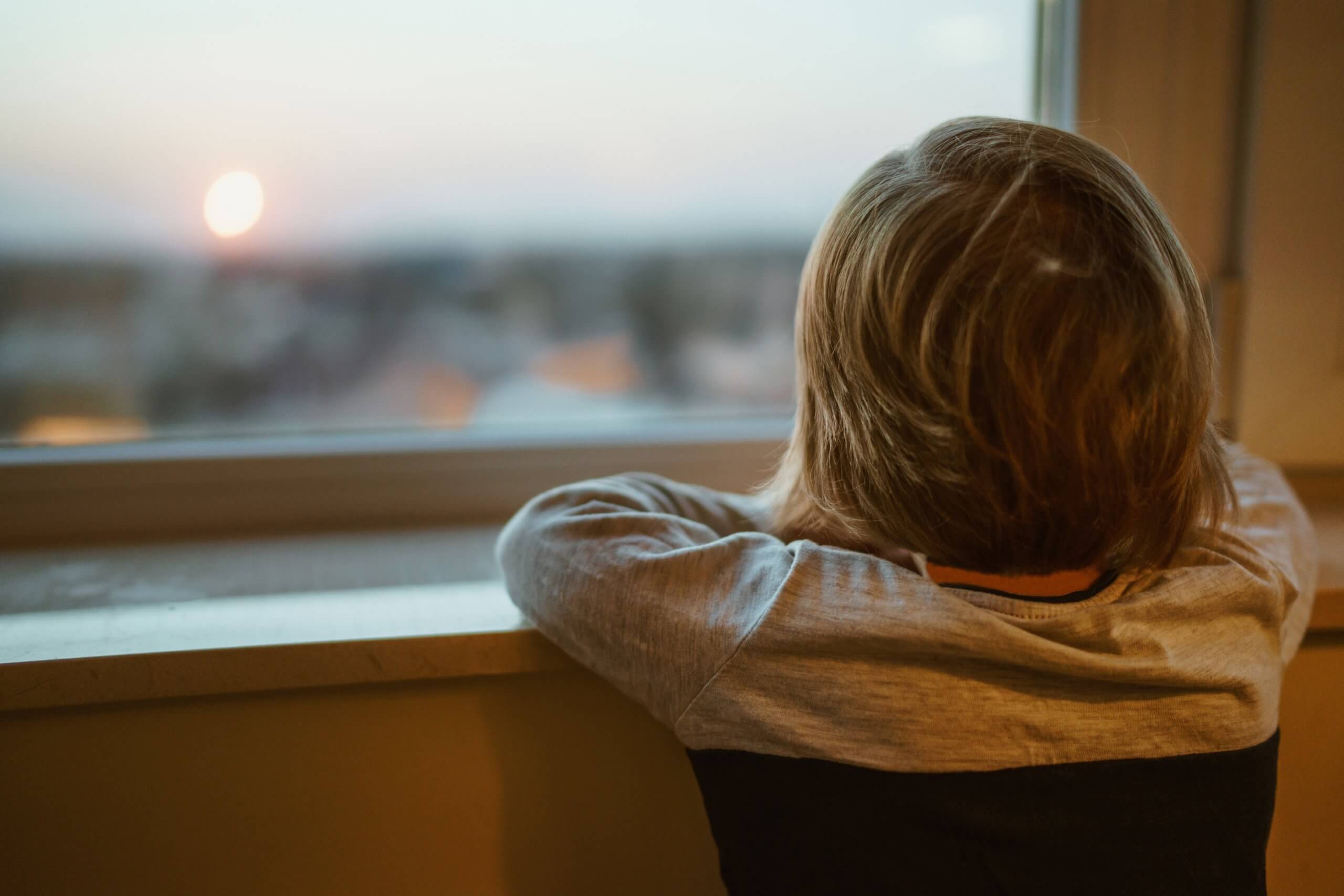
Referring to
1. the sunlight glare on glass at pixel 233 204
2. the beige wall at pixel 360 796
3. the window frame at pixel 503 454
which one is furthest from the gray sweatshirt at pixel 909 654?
the sunlight glare on glass at pixel 233 204

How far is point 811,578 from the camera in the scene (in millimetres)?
510

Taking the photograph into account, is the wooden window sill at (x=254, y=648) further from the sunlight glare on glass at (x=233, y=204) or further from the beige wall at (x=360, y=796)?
the sunlight glare on glass at (x=233, y=204)

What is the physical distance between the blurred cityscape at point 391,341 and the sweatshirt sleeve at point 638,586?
305 millimetres

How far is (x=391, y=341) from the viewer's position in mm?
874

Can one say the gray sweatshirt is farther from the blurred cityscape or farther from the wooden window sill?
the blurred cityscape

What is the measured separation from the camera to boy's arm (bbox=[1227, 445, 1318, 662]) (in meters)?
0.62

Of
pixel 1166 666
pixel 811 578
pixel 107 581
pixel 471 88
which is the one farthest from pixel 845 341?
pixel 107 581

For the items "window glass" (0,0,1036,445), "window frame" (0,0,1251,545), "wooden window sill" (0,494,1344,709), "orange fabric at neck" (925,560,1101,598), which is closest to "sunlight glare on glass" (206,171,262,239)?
"window glass" (0,0,1036,445)

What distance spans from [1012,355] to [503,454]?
54 centimetres

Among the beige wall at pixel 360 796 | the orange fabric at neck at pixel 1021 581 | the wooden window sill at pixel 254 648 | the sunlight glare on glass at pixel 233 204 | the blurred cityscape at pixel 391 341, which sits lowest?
the beige wall at pixel 360 796

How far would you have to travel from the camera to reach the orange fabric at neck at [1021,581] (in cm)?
54

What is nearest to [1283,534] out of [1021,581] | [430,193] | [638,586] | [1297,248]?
[1021,581]

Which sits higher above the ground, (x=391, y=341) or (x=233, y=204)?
(x=233, y=204)

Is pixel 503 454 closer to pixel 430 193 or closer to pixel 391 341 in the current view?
pixel 391 341
